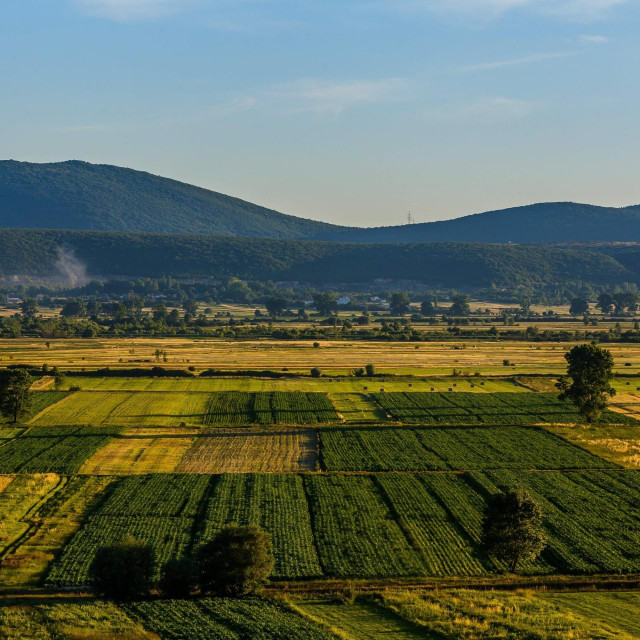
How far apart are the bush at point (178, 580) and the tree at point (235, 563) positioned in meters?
0.62

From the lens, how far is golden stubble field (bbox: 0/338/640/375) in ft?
489

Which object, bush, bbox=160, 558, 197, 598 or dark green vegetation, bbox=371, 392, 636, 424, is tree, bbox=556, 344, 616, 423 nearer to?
dark green vegetation, bbox=371, 392, 636, 424

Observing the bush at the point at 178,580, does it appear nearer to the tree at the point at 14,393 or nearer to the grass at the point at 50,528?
the grass at the point at 50,528

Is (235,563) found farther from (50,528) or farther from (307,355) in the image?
(307,355)

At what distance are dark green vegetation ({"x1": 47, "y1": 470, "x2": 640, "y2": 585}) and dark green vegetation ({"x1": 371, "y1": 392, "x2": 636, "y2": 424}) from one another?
2544 cm

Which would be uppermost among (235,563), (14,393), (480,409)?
(14,393)

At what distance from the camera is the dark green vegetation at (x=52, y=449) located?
251ft

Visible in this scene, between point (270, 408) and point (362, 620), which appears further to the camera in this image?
point (270, 408)

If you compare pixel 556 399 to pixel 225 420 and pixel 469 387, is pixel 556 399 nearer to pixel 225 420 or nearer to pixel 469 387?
pixel 469 387

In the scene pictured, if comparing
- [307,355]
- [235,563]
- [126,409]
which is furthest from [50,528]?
[307,355]

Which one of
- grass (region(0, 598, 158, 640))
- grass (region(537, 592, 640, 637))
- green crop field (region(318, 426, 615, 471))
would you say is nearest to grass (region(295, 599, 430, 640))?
grass (region(537, 592, 640, 637))

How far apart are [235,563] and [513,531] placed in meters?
17.7

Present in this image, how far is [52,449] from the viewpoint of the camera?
8356cm

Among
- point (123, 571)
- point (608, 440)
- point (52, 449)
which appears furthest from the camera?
point (608, 440)
